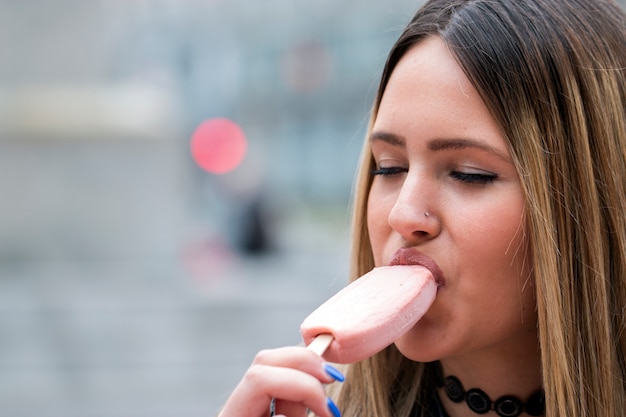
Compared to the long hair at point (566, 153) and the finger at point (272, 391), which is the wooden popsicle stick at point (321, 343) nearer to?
the finger at point (272, 391)

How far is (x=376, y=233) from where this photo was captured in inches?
87.4

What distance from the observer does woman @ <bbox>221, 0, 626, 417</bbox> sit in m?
2.03

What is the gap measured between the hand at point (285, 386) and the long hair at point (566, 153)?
63 centimetres

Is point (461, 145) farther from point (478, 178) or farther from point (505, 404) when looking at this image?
point (505, 404)

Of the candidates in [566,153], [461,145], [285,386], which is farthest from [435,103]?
[285,386]

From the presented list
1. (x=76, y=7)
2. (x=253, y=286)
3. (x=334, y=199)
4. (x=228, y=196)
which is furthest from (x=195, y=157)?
(x=334, y=199)

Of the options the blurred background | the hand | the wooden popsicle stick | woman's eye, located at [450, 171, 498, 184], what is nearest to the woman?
woman's eye, located at [450, 171, 498, 184]

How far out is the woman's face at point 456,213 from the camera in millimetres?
2027

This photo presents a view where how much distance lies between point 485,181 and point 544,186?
0.14 metres

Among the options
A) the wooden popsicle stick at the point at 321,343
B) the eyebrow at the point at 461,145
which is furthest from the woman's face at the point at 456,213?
the wooden popsicle stick at the point at 321,343

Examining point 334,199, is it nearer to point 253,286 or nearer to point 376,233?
point 253,286

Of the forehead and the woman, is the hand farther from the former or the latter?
the forehead

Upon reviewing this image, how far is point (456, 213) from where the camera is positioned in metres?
2.03

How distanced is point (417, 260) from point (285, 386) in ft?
1.81
